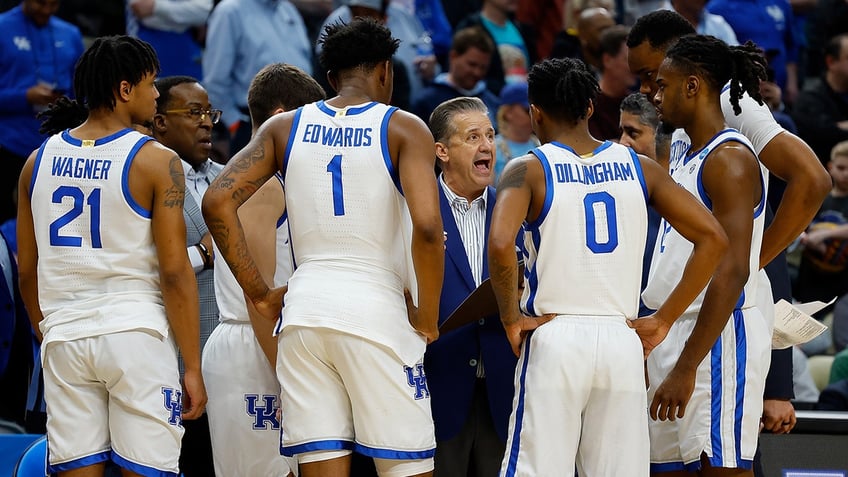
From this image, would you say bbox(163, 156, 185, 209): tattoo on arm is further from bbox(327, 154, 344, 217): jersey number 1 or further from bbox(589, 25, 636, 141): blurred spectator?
bbox(589, 25, 636, 141): blurred spectator

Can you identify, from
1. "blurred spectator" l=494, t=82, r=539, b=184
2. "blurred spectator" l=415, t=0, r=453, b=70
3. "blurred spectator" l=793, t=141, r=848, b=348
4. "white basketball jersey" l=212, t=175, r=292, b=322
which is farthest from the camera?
"blurred spectator" l=415, t=0, r=453, b=70

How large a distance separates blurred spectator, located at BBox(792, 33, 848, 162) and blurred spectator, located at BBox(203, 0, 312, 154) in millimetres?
4330

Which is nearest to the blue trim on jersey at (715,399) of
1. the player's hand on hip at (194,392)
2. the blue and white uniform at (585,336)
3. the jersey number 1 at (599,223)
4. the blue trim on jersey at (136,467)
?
the blue and white uniform at (585,336)

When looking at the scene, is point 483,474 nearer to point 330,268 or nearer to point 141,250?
point 330,268

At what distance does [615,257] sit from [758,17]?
7.15 m

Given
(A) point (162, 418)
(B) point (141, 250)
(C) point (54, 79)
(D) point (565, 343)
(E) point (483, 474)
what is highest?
(C) point (54, 79)

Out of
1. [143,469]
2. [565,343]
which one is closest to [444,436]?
[565,343]

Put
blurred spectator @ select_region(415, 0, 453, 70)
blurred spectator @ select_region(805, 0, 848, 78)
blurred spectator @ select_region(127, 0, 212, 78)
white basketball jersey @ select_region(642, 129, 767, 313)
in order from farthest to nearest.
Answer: blurred spectator @ select_region(805, 0, 848, 78)
blurred spectator @ select_region(415, 0, 453, 70)
blurred spectator @ select_region(127, 0, 212, 78)
white basketball jersey @ select_region(642, 129, 767, 313)

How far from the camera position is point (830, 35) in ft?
38.4

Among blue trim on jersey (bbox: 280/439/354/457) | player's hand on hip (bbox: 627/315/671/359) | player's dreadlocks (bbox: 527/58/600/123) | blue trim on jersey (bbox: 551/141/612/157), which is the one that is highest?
player's dreadlocks (bbox: 527/58/600/123)

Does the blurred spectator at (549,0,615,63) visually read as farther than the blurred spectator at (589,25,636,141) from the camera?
Yes

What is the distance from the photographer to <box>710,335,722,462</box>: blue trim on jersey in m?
4.25

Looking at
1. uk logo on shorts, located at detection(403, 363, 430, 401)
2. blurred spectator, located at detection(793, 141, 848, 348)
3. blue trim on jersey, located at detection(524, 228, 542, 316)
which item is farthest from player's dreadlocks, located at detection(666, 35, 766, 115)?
blurred spectator, located at detection(793, 141, 848, 348)

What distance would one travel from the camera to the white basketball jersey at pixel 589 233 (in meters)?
4.09
